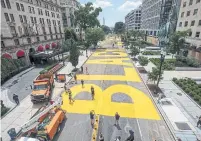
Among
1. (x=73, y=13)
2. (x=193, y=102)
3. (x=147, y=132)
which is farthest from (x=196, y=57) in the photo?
(x=73, y=13)

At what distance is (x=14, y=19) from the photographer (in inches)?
1288

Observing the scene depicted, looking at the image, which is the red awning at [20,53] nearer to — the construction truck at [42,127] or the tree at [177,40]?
the construction truck at [42,127]

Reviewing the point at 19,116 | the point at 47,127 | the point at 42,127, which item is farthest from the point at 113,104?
the point at 19,116

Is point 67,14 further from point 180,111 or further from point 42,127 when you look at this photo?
point 180,111

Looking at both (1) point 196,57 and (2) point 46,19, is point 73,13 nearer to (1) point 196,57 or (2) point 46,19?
(2) point 46,19

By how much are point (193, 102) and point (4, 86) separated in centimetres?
3045

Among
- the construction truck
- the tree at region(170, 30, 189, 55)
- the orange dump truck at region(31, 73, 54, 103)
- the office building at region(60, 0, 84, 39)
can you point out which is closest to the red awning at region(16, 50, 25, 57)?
the orange dump truck at region(31, 73, 54, 103)

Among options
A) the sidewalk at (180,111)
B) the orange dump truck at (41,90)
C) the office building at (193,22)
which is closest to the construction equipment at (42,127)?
the orange dump truck at (41,90)

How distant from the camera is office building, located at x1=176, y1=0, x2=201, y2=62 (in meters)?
33.6

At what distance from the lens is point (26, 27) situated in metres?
36.7

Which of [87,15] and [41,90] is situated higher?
[87,15]

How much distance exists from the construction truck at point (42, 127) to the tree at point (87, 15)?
62.2 meters

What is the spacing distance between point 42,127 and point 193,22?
43.6 meters

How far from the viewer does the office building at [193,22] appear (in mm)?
33594
